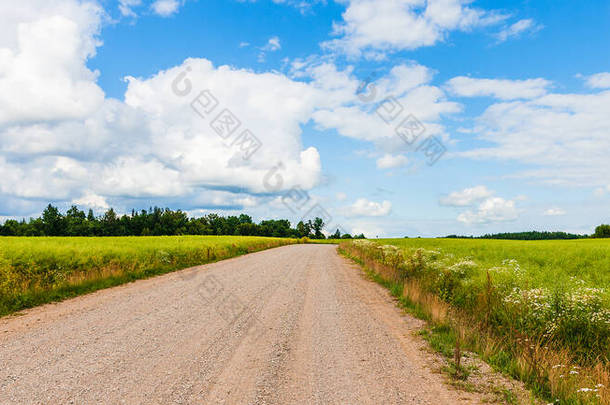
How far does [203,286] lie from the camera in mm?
12883

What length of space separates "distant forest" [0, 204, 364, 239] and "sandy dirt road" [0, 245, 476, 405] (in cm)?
10952

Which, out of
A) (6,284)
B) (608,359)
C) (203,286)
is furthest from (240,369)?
(6,284)

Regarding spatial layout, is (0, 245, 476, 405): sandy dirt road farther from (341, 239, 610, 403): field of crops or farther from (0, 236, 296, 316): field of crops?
(341, 239, 610, 403): field of crops

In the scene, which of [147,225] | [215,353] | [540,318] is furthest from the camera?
[147,225]

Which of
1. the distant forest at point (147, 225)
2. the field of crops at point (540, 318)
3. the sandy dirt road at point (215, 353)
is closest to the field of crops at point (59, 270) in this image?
the sandy dirt road at point (215, 353)

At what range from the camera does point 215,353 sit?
599 centimetres

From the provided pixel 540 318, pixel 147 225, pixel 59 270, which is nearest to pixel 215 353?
pixel 540 318

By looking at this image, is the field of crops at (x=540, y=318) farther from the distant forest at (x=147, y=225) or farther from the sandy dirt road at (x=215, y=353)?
the distant forest at (x=147, y=225)

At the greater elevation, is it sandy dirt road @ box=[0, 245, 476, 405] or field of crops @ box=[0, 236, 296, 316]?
field of crops @ box=[0, 236, 296, 316]

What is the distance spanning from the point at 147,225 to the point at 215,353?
12730 cm

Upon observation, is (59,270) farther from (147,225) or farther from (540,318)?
(147,225)

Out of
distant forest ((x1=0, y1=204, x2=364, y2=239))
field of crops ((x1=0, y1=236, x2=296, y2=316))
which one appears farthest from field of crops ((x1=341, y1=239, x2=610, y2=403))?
distant forest ((x1=0, y1=204, x2=364, y2=239))

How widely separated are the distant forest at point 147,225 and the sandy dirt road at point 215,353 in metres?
110

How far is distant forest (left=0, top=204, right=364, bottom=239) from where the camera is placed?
102m
